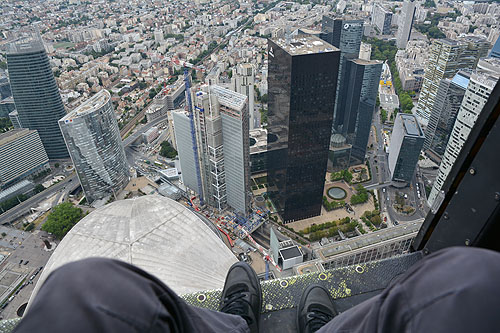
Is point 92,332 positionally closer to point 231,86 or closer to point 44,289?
point 44,289

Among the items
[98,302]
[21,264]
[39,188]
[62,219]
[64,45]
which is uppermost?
[98,302]

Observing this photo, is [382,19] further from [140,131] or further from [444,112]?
[140,131]

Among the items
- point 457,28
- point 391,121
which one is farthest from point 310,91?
point 457,28

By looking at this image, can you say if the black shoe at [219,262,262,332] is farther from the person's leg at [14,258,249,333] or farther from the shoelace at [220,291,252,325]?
the person's leg at [14,258,249,333]

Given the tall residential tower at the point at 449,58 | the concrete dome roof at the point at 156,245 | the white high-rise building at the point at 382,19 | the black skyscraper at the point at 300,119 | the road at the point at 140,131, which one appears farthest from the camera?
the white high-rise building at the point at 382,19

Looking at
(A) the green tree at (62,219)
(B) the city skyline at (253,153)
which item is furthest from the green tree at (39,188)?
(A) the green tree at (62,219)

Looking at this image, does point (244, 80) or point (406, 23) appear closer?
point (244, 80)

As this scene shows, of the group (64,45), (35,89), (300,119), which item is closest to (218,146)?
(300,119)

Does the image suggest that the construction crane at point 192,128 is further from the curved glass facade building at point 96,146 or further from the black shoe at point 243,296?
the black shoe at point 243,296
